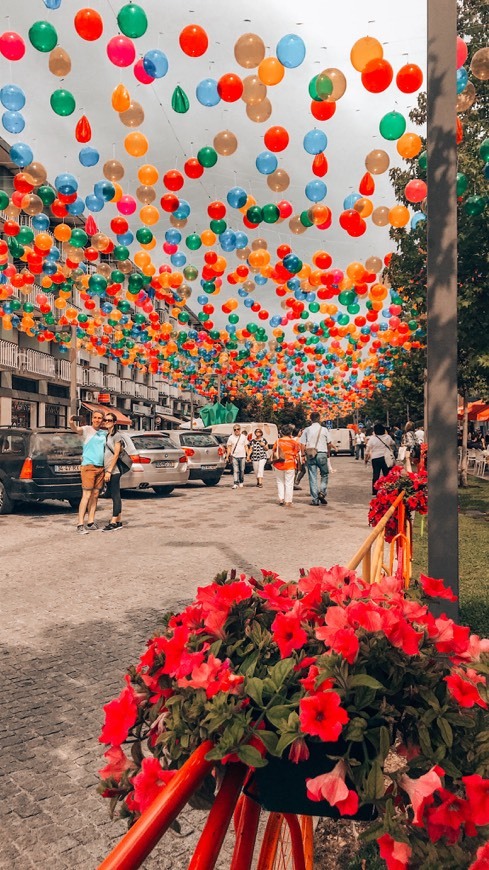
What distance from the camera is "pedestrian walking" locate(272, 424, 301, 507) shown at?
1384cm

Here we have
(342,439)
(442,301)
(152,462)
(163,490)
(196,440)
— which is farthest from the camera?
(342,439)

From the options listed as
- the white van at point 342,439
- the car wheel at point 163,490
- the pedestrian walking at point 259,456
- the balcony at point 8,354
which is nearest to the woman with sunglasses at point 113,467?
the car wheel at point 163,490

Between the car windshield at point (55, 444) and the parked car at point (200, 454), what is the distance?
5.76 metres

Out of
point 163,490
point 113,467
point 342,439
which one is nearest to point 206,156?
point 113,467

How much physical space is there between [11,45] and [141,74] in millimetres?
1161

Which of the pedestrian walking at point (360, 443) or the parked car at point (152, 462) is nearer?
the parked car at point (152, 462)

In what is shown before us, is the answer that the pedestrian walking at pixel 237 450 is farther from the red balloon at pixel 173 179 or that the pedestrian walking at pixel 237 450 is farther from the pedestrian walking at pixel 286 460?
the red balloon at pixel 173 179

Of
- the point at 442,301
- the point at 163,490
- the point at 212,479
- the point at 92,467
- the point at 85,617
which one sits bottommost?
the point at 85,617

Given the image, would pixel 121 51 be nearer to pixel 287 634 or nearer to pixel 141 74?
pixel 141 74

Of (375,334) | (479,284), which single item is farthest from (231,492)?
(479,284)

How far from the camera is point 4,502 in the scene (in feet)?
41.1

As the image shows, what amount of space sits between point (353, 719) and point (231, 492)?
1606 cm


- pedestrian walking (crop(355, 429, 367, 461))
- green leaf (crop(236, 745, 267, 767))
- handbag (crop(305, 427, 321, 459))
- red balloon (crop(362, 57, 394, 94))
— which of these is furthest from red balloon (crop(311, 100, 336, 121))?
pedestrian walking (crop(355, 429, 367, 461))

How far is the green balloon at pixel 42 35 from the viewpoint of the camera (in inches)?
228
